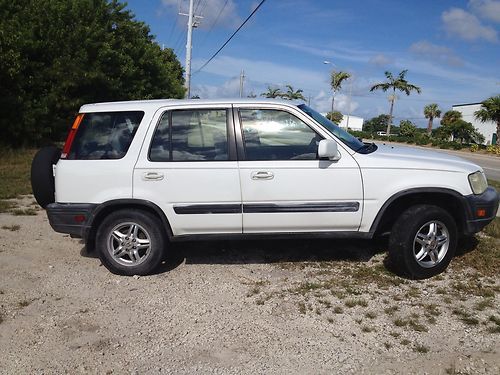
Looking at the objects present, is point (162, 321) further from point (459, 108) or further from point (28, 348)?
point (459, 108)

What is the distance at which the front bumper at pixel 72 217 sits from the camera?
178 inches

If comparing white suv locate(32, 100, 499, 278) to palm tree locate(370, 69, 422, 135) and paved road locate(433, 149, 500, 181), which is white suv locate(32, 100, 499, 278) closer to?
paved road locate(433, 149, 500, 181)

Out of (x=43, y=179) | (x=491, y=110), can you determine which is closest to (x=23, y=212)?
(x=43, y=179)

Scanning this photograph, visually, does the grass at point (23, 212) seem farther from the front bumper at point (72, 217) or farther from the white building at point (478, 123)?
the white building at point (478, 123)

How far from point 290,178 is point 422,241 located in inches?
58.5

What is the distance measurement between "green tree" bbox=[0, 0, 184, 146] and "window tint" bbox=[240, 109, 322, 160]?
1130cm

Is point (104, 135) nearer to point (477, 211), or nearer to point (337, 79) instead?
point (477, 211)

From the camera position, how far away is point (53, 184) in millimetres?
4980

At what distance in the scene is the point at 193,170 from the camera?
Answer: 4441 mm

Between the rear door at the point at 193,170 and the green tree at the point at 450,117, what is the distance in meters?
58.2

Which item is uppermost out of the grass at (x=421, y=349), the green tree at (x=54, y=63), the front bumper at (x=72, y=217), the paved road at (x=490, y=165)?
the green tree at (x=54, y=63)

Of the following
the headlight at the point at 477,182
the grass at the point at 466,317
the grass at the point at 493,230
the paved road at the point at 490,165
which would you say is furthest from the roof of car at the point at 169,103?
the paved road at the point at 490,165

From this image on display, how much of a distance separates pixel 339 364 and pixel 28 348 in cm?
226

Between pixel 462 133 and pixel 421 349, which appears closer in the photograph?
pixel 421 349
